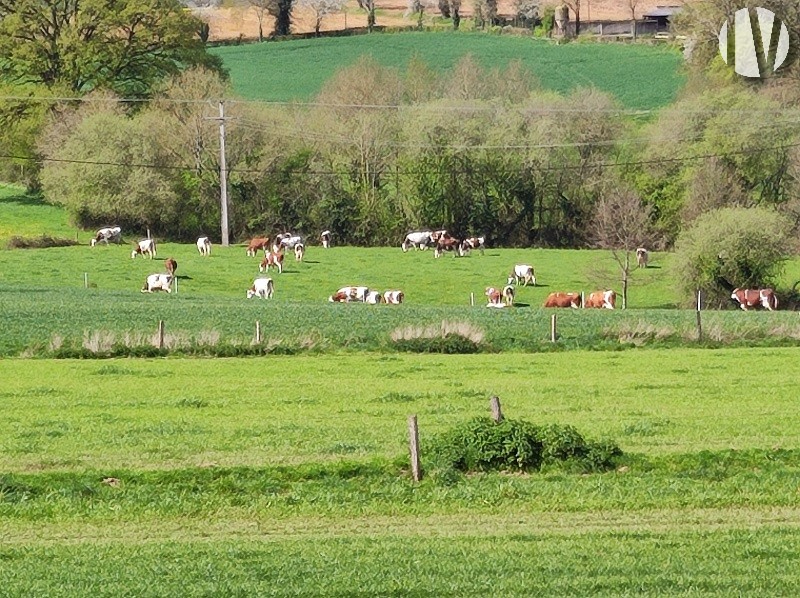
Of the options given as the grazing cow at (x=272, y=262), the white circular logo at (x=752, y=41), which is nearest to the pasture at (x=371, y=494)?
the grazing cow at (x=272, y=262)

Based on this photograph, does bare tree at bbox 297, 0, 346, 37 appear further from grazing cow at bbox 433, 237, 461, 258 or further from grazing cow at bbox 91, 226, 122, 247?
grazing cow at bbox 433, 237, 461, 258

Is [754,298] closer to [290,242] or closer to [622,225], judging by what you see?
[622,225]

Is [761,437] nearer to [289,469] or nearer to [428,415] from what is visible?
[428,415]

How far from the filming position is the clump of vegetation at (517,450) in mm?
20609

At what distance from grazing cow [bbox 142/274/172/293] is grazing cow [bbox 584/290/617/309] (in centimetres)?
1856

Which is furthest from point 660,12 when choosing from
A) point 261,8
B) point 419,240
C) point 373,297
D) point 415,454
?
point 415,454

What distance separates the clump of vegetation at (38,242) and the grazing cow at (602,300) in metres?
33.0

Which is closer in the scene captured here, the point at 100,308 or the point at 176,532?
the point at 176,532

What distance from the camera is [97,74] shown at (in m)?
102

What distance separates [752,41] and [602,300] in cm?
4612

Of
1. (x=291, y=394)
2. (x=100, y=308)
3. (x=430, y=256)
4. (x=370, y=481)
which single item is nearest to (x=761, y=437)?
(x=370, y=481)

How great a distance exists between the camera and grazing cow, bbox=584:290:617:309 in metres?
62.7

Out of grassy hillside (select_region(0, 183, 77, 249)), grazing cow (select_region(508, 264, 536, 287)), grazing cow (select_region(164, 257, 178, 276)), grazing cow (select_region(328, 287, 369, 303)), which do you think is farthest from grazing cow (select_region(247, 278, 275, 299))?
grassy hillside (select_region(0, 183, 77, 249))

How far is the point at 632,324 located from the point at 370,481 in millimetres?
Answer: 25573
